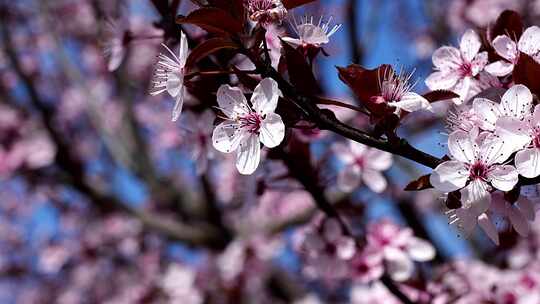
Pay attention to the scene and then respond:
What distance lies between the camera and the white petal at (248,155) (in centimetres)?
124

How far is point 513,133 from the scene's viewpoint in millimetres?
1141

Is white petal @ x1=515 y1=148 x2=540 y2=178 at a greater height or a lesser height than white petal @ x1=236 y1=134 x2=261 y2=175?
greater

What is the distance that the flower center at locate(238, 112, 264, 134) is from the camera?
1250 millimetres

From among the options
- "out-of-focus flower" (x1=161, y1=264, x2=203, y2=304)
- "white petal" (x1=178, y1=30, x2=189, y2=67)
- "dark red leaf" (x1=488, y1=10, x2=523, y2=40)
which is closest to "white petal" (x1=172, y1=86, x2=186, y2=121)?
"white petal" (x1=178, y1=30, x2=189, y2=67)

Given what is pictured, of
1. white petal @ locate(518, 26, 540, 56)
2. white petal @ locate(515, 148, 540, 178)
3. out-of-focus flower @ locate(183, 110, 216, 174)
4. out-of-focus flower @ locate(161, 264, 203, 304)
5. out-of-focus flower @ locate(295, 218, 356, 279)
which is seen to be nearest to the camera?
white petal @ locate(515, 148, 540, 178)

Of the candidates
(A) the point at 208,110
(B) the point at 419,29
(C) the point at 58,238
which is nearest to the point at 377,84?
(A) the point at 208,110

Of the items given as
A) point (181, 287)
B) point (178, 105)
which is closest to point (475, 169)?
point (178, 105)

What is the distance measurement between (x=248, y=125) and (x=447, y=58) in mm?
485

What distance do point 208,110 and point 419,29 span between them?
159 inches

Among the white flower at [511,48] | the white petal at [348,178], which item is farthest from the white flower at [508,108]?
the white petal at [348,178]

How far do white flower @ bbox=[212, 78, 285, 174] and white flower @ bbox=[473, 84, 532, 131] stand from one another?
1.17 feet

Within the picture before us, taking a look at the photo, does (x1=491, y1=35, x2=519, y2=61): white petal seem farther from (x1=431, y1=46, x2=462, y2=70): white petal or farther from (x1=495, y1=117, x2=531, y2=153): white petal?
(x1=495, y1=117, x2=531, y2=153): white petal

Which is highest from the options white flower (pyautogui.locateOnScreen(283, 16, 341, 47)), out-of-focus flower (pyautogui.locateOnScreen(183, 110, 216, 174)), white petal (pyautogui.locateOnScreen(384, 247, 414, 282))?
white flower (pyautogui.locateOnScreen(283, 16, 341, 47))

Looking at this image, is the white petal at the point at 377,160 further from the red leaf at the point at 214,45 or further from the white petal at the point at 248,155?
the red leaf at the point at 214,45
